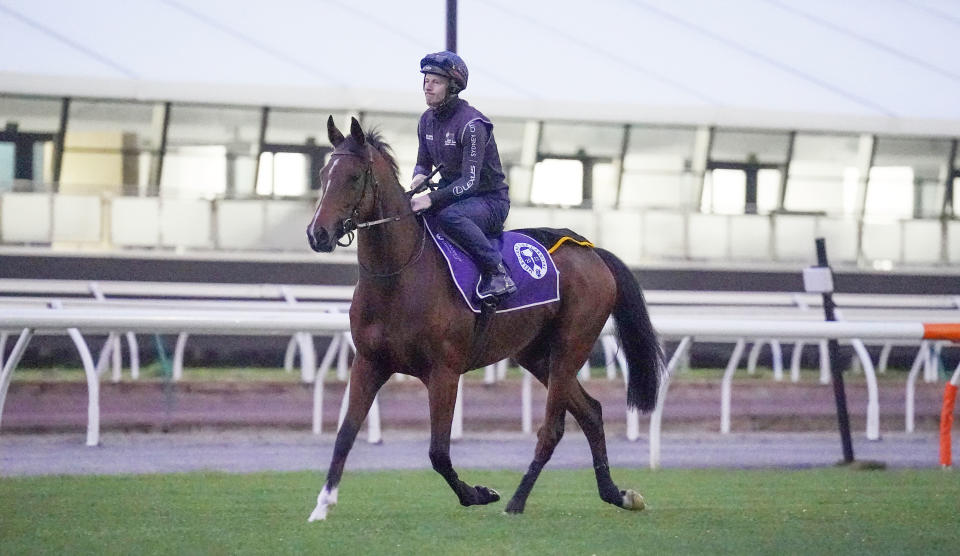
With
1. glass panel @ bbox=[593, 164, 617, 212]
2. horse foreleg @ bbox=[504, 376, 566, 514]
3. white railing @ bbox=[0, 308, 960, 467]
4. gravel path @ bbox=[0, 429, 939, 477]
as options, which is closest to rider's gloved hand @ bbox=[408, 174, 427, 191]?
horse foreleg @ bbox=[504, 376, 566, 514]

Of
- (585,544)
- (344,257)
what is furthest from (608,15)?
(585,544)

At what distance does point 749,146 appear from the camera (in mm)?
26375

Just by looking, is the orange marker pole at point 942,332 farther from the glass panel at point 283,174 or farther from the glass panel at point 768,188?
the glass panel at point 768,188

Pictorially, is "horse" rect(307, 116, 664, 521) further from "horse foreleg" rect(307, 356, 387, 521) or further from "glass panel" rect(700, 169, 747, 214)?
"glass panel" rect(700, 169, 747, 214)

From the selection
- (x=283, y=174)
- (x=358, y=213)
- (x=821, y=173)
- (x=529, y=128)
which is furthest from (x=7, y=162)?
(x=358, y=213)

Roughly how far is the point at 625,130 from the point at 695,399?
9.92 metres

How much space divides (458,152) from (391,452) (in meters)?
4.18

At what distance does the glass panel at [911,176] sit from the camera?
26781mm

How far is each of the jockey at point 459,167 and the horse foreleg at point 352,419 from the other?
67 centimetres

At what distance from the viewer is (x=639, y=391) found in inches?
342

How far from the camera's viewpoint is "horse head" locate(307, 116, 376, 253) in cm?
673

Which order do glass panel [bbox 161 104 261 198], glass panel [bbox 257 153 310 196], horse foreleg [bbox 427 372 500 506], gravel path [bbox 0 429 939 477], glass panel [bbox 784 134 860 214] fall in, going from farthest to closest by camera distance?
glass panel [bbox 784 134 860 214] → glass panel [bbox 257 153 310 196] → glass panel [bbox 161 104 261 198] → gravel path [bbox 0 429 939 477] → horse foreleg [bbox 427 372 500 506]

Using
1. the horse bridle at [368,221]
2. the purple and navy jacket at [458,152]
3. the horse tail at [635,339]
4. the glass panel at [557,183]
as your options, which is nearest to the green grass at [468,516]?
the horse tail at [635,339]

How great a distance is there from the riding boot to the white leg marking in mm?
1199
